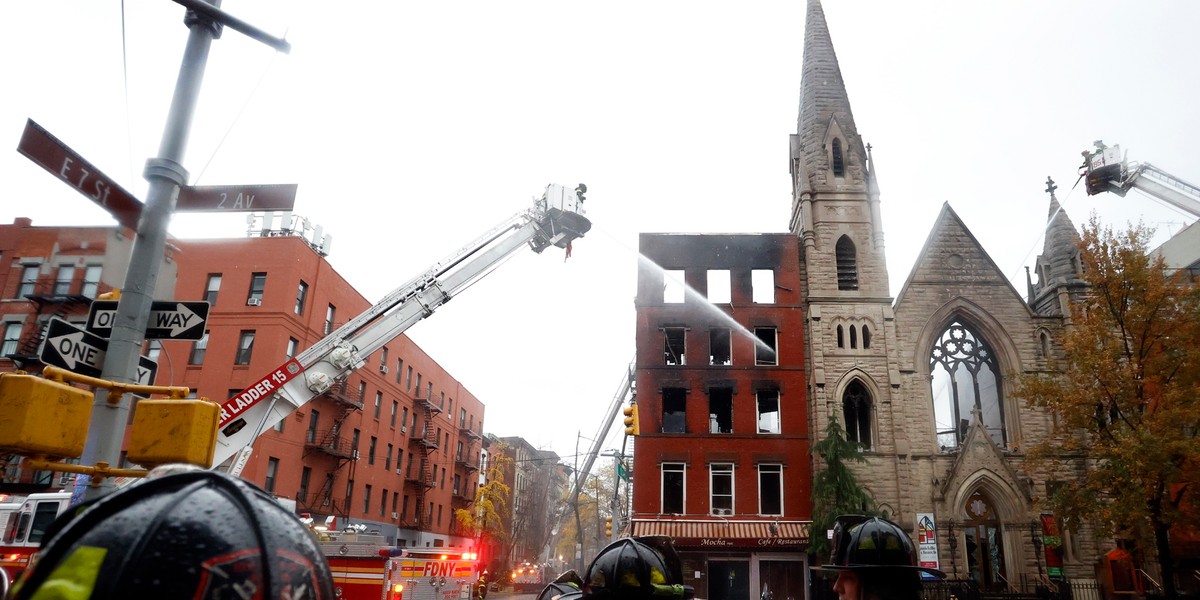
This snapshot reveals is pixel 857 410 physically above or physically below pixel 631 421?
above

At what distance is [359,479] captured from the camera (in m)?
39.1

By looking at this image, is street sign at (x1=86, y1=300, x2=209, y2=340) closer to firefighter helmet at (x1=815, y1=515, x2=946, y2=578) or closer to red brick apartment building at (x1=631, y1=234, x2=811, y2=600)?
firefighter helmet at (x1=815, y1=515, x2=946, y2=578)

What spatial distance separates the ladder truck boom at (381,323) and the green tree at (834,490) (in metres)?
12.1

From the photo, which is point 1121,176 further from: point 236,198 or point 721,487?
point 236,198

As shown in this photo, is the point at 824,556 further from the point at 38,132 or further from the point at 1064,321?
the point at 38,132

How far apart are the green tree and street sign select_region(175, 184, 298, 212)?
2248 cm

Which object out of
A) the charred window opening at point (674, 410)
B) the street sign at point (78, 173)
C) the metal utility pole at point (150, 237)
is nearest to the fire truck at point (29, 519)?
the metal utility pole at point (150, 237)

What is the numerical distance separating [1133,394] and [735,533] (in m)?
13.3

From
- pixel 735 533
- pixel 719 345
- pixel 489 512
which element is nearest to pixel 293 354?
pixel 719 345

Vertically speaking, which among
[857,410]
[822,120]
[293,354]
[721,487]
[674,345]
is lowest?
[721,487]

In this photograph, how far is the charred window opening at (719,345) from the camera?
31078 mm

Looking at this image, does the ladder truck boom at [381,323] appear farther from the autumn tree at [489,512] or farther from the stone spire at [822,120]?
the autumn tree at [489,512]

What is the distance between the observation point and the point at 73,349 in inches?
230

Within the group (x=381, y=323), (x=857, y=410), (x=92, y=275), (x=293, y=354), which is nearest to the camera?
(x=92, y=275)
